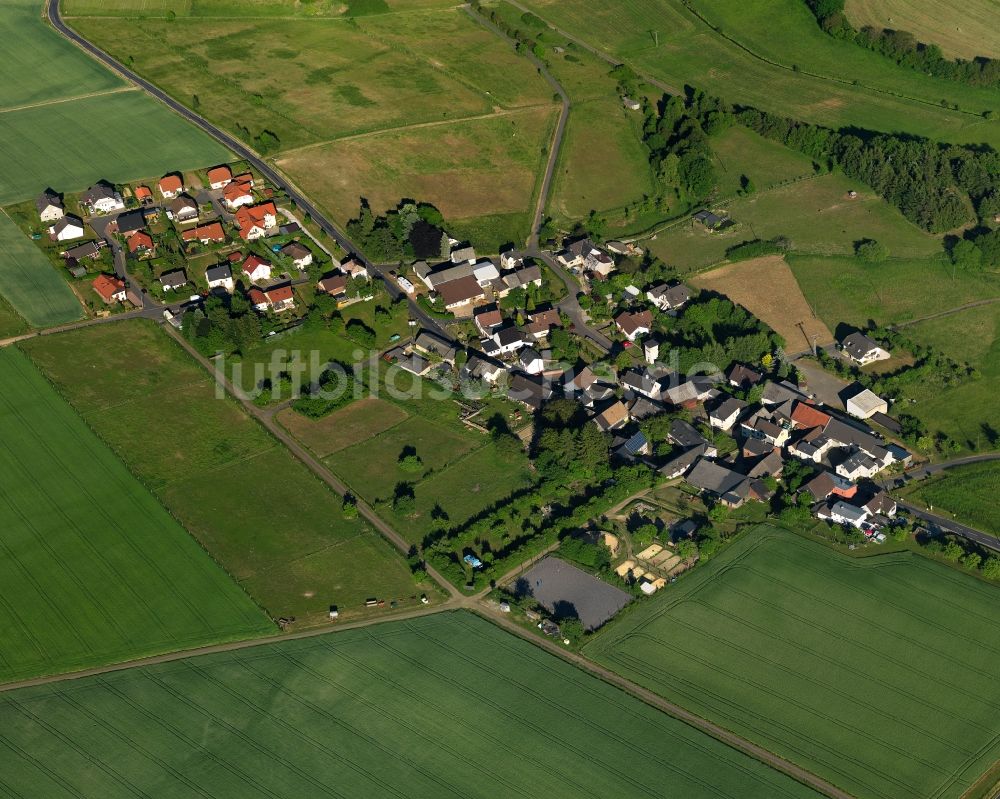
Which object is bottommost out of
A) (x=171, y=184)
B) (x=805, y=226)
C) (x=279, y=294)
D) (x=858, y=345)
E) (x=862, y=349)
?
(x=279, y=294)

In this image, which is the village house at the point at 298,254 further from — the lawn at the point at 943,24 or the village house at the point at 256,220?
the lawn at the point at 943,24

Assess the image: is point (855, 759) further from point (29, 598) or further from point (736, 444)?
point (29, 598)

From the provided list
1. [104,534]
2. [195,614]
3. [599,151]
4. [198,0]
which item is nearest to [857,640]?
[195,614]

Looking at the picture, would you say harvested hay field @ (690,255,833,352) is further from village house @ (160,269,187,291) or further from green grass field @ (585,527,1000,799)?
village house @ (160,269,187,291)

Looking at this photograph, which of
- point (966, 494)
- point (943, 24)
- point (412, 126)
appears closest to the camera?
point (966, 494)

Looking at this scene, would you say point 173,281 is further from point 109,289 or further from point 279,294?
point 279,294

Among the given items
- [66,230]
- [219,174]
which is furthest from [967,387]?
[66,230]
